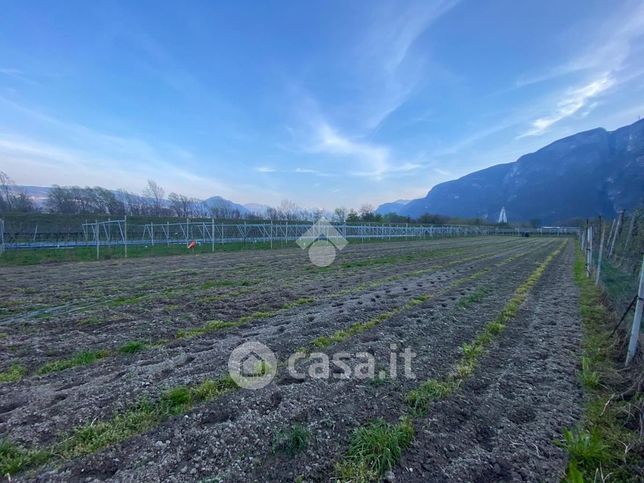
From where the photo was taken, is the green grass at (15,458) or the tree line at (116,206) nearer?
the green grass at (15,458)

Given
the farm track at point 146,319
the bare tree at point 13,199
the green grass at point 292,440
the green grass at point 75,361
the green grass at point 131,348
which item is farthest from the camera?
the bare tree at point 13,199

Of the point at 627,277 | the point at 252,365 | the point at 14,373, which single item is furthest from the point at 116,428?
the point at 627,277

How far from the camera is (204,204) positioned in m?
62.8

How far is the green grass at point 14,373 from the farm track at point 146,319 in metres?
0.08

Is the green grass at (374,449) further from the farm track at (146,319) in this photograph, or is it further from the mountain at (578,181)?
the mountain at (578,181)

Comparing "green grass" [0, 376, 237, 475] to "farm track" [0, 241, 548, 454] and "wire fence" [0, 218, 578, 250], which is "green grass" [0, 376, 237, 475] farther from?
"wire fence" [0, 218, 578, 250]

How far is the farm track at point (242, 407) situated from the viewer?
6.61 feet

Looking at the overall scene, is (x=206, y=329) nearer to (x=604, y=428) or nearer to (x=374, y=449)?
(x=374, y=449)

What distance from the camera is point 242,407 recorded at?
2.68m

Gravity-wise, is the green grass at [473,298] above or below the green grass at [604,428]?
below

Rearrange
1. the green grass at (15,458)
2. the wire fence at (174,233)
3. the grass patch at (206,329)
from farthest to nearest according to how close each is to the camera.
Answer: the wire fence at (174,233), the grass patch at (206,329), the green grass at (15,458)

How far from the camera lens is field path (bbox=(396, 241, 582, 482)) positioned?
6.57ft

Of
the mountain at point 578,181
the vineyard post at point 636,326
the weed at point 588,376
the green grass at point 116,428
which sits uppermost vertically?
the mountain at point 578,181

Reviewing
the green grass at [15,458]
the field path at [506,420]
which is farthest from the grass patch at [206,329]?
the field path at [506,420]
